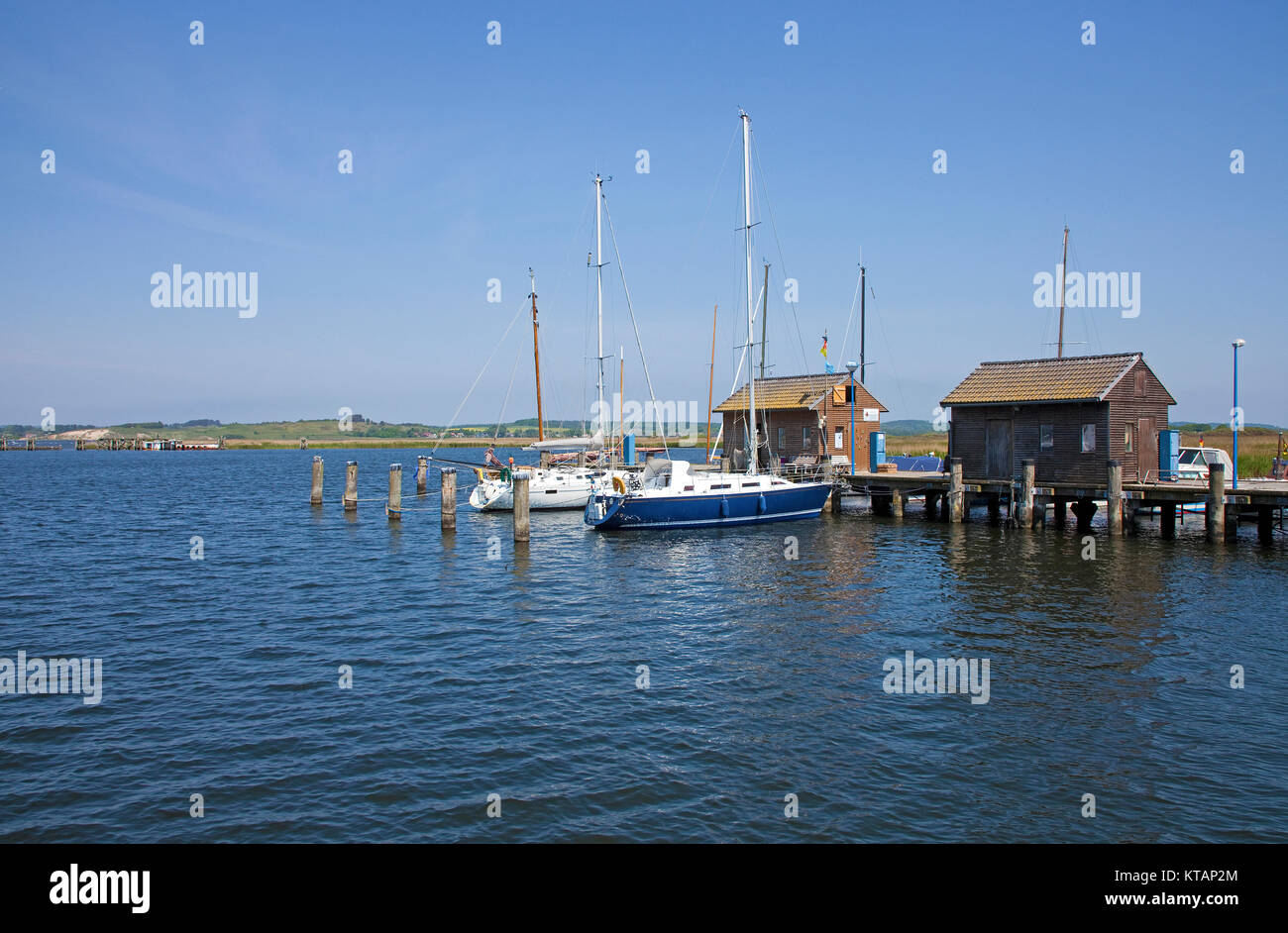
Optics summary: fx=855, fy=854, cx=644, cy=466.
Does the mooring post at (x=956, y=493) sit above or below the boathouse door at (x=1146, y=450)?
below

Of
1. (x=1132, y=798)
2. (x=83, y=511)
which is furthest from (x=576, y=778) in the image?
(x=83, y=511)

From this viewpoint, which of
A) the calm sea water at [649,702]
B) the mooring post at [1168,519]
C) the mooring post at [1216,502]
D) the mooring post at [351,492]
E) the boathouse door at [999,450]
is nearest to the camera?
the calm sea water at [649,702]

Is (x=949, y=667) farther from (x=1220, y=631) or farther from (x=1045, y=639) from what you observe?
(x=1220, y=631)

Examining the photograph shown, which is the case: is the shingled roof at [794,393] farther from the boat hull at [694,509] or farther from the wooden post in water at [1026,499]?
the wooden post in water at [1026,499]

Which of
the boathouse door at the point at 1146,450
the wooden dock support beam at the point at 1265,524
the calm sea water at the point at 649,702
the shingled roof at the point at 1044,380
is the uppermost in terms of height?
the shingled roof at the point at 1044,380

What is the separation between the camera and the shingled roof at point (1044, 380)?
36688 millimetres

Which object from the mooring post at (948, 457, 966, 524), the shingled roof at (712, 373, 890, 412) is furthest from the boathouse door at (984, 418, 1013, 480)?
the shingled roof at (712, 373, 890, 412)

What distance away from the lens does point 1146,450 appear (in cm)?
3766

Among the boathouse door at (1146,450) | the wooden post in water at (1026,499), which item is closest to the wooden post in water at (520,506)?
the wooden post in water at (1026,499)

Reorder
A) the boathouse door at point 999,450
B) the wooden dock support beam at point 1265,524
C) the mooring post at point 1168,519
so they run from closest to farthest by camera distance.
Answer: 1. the wooden dock support beam at point 1265,524
2. the mooring post at point 1168,519
3. the boathouse door at point 999,450

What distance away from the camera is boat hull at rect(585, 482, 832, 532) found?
126ft

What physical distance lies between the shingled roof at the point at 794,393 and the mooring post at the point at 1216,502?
22906mm

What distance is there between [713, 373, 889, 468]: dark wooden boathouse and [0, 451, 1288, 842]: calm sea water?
71.3 ft

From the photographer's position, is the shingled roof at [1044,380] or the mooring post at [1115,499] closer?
the mooring post at [1115,499]
